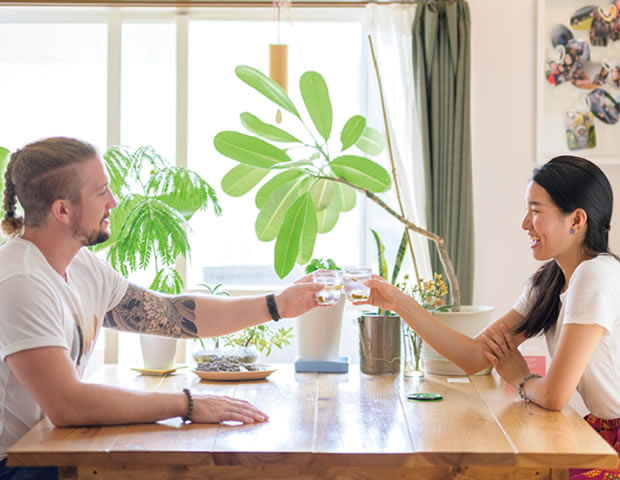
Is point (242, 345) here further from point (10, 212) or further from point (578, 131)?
point (578, 131)

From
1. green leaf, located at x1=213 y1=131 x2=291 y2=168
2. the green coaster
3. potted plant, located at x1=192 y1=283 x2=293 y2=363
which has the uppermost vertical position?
green leaf, located at x1=213 y1=131 x2=291 y2=168

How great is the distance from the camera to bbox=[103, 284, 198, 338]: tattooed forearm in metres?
2.01

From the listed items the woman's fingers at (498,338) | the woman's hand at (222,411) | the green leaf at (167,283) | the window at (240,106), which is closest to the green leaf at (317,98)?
the window at (240,106)

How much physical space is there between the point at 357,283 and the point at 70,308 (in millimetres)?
785

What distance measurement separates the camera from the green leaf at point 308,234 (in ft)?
9.29

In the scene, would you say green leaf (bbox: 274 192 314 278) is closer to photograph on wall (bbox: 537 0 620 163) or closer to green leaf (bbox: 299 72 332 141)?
green leaf (bbox: 299 72 332 141)

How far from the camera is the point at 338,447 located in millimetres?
1434

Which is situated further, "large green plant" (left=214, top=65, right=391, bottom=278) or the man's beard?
Result: "large green plant" (left=214, top=65, right=391, bottom=278)

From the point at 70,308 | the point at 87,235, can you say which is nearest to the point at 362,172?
the point at 87,235

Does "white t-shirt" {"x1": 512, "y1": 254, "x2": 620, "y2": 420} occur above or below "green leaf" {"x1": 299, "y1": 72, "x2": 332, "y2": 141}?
below

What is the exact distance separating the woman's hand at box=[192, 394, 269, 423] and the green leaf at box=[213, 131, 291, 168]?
4.35ft

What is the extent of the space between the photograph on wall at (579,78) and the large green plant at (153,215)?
171cm

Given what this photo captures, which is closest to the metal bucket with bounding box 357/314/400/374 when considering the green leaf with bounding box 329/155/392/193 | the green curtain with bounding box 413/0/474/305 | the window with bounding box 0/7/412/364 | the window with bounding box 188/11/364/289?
the green leaf with bounding box 329/155/392/193

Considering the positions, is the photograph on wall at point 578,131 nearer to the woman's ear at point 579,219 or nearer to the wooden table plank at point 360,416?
the woman's ear at point 579,219
